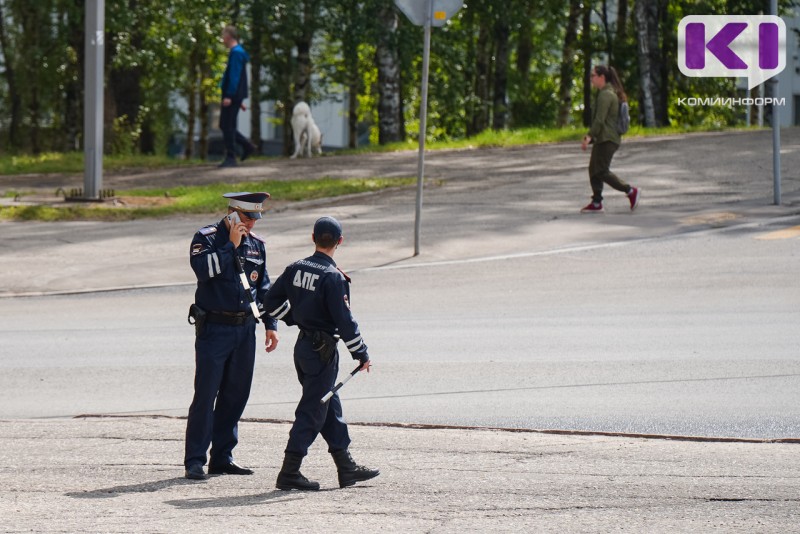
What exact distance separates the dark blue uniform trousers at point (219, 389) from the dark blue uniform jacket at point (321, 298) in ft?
1.42

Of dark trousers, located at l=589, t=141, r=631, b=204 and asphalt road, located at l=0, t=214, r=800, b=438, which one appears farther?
dark trousers, located at l=589, t=141, r=631, b=204

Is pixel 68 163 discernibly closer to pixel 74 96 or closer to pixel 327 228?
pixel 74 96

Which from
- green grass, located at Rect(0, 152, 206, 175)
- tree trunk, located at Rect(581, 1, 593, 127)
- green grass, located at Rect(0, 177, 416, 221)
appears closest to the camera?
green grass, located at Rect(0, 177, 416, 221)

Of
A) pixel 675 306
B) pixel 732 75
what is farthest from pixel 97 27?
pixel 732 75

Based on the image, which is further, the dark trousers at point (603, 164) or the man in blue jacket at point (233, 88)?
the man in blue jacket at point (233, 88)

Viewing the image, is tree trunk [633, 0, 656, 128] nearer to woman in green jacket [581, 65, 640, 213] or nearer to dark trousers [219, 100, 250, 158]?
dark trousers [219, 100, 250, 158]

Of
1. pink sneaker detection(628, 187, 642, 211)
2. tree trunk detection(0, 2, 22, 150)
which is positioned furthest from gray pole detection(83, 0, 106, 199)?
tree trunk detection(0, 2, 22, 150)

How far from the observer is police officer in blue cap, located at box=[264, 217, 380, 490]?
7.79 meters

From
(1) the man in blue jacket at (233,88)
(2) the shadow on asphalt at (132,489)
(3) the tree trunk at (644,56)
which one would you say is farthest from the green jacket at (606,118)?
(3) the tree trunk at (644,56)

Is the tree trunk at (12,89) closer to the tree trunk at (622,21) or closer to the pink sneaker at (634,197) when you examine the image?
the tree trunk at (622,21)

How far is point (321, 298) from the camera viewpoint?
7820 millimetres

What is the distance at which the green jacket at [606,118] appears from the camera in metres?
18.2

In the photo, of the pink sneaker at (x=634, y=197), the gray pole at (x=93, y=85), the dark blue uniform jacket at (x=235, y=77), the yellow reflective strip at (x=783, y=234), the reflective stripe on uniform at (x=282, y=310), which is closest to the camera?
the reflective stripe on uniform at (x=282, y=310)

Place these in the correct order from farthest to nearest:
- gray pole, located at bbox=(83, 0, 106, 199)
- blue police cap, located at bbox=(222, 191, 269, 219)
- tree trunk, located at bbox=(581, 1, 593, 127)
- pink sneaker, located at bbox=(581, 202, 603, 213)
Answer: tree trunk, located at bbox=(581, 1, 593, 127), gray pole, located at bbox=(83, 0, 106, 199), pink sneaker, located at bbox=(581, 202, 603, 213), blue police cap, located at bbox=(222, 191, 269, 219)
